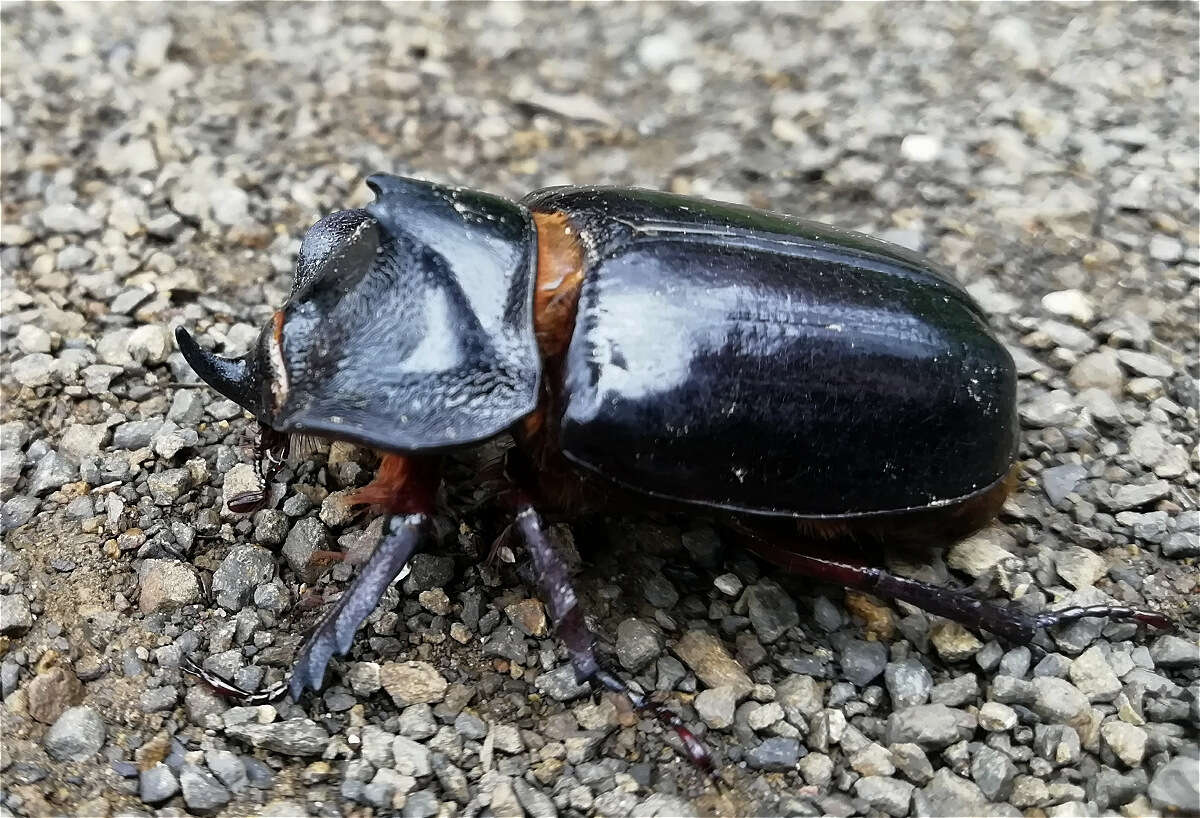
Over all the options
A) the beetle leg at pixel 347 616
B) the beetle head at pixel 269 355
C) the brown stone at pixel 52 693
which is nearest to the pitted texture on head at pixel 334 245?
the beetle head at pixel 269 355

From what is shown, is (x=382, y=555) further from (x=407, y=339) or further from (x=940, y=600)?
(x=940, y=600)

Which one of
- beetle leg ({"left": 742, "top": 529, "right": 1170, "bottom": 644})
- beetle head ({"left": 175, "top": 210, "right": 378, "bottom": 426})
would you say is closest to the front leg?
beetle head ({"left": 175, "top": 210, "right": 378, "bottom": 426})

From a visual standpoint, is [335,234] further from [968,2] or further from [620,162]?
[968,2]

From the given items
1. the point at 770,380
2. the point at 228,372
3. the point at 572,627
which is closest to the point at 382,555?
the point at 572,627

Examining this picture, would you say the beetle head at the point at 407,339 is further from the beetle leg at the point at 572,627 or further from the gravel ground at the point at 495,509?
the gravel ground at the point at 495,509

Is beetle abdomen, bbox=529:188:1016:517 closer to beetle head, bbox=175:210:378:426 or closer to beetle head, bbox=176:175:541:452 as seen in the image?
beetle head, bbox=176:175:541:452

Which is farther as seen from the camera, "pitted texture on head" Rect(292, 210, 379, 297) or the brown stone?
"pitted texture on head" Rect(292, 210, 379, 297)
